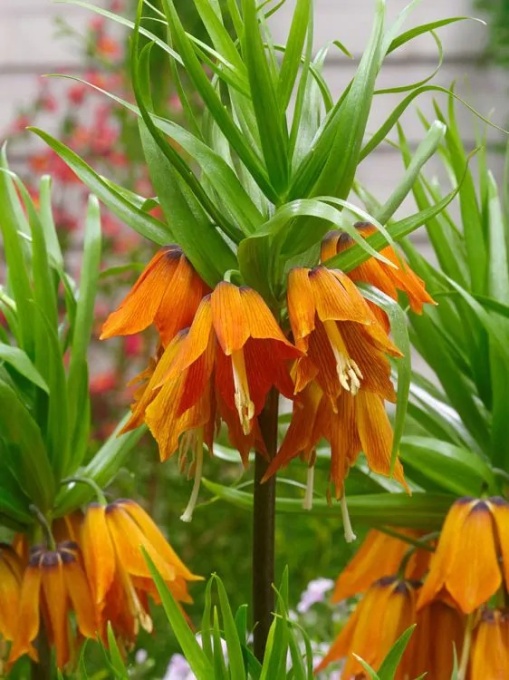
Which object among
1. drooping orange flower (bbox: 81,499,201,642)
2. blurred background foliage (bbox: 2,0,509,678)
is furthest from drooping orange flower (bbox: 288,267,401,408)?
blurred background foliage (bbox: 2,0,509,678)

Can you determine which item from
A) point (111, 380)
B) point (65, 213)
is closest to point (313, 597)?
point (111, 380)

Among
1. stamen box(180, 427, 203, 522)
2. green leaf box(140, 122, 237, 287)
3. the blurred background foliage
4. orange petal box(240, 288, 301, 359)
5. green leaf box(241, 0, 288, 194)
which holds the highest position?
green leaf box(241, 0, 288, 194)

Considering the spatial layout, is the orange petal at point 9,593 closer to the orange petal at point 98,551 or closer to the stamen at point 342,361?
the orange petal at point 98,551

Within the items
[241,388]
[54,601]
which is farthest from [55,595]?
[241,388]

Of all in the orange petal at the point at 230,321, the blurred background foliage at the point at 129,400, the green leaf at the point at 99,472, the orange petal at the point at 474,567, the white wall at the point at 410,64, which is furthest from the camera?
the white wall at the point at 410,64

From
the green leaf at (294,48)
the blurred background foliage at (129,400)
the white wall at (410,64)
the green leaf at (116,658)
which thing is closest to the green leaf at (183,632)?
the green leaf at (116,658)

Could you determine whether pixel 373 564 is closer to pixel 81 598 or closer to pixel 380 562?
pixel 380 562

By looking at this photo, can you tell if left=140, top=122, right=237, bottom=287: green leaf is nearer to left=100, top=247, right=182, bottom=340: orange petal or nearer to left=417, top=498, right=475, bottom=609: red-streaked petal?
left=100, top=247, right=182, bottom=340: orange petal
